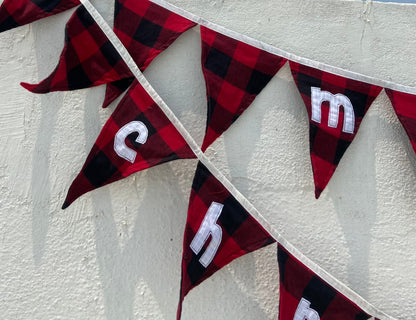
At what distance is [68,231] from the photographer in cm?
125

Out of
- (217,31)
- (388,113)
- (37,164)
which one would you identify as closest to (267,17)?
(217,31)

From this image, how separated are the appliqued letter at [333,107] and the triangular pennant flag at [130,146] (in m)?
0.43

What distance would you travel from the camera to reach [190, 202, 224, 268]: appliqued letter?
1.13 m

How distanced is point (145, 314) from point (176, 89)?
27.6 inches

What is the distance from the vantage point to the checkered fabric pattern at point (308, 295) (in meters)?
1.09

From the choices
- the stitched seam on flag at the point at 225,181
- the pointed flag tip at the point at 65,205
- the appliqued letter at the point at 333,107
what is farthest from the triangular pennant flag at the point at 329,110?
the pointed flag tip at the point at 65,205

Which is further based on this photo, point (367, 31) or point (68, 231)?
point (367, 31)

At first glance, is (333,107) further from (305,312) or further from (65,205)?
(65,205)

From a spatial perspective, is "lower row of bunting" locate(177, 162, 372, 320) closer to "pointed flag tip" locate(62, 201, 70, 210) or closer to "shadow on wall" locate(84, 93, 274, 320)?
"shadow on wall" locate(84, 93, 274, 320)

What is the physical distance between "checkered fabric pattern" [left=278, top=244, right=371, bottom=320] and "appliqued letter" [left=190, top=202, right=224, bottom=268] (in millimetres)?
175

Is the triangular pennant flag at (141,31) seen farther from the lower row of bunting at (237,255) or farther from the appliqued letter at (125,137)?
the lower row of bunting at (237,255)

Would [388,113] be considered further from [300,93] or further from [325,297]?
[325,297]

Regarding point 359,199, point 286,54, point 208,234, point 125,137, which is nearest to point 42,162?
point 125,137

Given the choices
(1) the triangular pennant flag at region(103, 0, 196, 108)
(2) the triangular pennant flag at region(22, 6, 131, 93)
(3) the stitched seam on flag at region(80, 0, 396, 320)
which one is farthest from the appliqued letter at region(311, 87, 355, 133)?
(2) the triangular pennant flag at region(22, 6, 131, 93)
